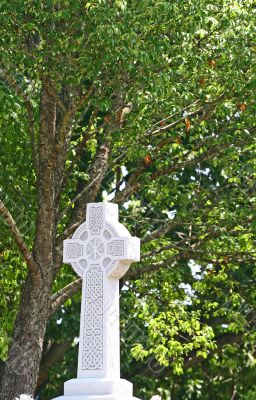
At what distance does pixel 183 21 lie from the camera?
50.5ft

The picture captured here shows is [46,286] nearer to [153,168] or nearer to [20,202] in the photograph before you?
[20,202]

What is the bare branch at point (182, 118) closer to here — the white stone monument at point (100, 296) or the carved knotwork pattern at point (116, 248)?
the white stone monument at point (100, 296)

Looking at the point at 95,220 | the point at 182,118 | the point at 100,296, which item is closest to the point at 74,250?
the point at 95,220

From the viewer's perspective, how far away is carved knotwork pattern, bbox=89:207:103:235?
A: 12461 mm

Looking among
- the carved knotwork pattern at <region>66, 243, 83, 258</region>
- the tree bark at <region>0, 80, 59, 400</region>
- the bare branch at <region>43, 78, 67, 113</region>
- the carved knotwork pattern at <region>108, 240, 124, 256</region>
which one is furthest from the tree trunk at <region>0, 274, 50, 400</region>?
the carved knotwork pattern at <region>108, 240, 124, 256</region>

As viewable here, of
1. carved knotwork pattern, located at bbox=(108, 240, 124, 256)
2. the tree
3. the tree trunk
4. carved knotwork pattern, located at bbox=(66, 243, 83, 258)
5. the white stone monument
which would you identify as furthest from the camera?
the tree trunk

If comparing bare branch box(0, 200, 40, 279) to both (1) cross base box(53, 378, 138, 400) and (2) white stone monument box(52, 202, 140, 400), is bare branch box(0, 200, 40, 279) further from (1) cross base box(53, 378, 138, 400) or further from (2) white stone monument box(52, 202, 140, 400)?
(1) cross base box(53, 378, 138, 400)

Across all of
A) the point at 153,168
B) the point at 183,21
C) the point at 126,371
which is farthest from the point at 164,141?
the point at 126,371

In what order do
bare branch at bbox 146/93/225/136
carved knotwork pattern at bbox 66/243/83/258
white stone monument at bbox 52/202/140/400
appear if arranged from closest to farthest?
1. white stone monument at bbox 52/202/140/400
2. carved knotwork pattern at bbox 66/243/83/258
3. bare branch at bbox 146/93/225/136

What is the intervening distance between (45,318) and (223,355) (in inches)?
338

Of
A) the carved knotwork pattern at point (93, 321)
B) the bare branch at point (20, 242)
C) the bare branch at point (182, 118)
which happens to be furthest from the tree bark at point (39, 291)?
the carved knotwork pattern at point (93, 321)

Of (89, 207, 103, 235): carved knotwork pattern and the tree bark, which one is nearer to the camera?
(89, 207, 103, 235): carved knotwork pattern

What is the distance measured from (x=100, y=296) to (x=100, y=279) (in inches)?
7.9

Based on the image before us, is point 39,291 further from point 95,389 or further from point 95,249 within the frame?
point 95,389
